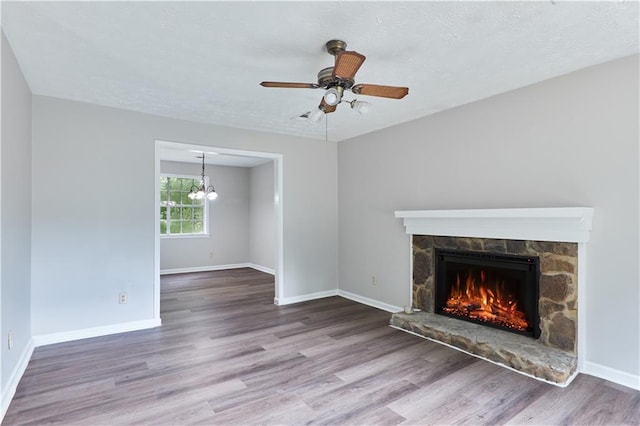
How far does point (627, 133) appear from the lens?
262cm

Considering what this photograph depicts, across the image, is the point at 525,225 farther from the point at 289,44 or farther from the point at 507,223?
the point at 289,44

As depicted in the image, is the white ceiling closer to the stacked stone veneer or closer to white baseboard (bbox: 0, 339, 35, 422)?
white baseboard (bbox: 0, 339, 35, 422)

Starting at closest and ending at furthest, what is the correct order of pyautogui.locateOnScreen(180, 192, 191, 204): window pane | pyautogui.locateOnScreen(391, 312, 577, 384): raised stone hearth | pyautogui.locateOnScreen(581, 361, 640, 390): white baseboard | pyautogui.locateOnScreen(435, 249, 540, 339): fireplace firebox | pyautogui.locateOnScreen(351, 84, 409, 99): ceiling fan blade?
pyautogui.locateOnScreen(351, 84, 409, 99): ceiling fan blade
pyautogui.locateOnScreen(581, 361, 640, 390): white baseboard
pyautogui.locateOnScreen(391, 312, 577, 384): raised stone hearth
pyautogui.locateOnScreen(435, 249, 540, 339): fireplace firebox
pyautogui.locateOnScreen(180, 192, 191, 204): window pane

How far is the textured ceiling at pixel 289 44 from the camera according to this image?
6.66ft

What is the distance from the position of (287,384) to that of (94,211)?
273 centimetres

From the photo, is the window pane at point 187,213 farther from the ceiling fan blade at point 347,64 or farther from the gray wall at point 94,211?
the ceiling fan blade at point 347,64

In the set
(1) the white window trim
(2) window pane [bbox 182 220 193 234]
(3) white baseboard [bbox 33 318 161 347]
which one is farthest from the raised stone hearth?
(2) window pane [bbox 182 220 193 234]

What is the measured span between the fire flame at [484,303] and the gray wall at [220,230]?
5.60 m

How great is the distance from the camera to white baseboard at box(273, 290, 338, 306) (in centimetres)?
502

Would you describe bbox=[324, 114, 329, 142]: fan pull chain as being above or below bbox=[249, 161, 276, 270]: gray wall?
above

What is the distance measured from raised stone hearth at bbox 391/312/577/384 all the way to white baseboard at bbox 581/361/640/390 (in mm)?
143

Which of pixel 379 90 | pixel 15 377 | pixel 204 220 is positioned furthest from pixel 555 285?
pixel 204 220

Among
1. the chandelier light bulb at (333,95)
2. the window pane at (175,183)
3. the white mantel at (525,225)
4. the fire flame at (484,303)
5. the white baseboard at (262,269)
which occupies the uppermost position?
the chandelier light bulb at (333,95)

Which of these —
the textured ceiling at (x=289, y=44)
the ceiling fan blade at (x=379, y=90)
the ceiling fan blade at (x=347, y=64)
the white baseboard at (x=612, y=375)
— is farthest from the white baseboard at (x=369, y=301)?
the ceiling fan blade at (x=347, y=64)
